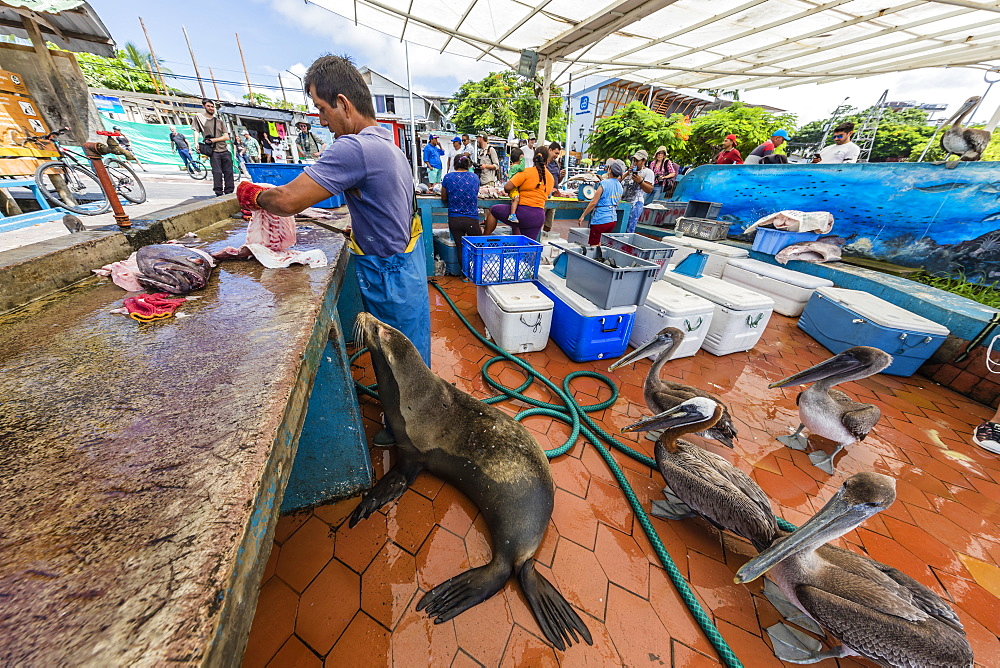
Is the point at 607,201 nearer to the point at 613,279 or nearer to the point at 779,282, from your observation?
the point at 613,279

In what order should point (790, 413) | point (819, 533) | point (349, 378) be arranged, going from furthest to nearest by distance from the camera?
point (790, 413)
point (349, 378)
point (819, 533)

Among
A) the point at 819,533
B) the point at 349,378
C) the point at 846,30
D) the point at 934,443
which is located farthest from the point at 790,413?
the point at 846,30

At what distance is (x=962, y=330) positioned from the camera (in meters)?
3.97

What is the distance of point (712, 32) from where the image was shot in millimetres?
7121

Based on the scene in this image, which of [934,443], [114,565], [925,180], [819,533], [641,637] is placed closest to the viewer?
[114,565]

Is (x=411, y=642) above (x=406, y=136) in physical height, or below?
below

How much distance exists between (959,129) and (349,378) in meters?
8.96

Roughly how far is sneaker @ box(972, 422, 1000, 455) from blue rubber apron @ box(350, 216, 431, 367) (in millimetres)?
5377

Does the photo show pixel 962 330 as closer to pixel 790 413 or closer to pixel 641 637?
pixel 790 413

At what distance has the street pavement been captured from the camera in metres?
5.00

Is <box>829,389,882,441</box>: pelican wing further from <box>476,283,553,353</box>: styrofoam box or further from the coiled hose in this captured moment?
<box>476,283,553,353</box>: styrofoam box

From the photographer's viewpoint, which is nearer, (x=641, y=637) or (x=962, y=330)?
(x=641, y=637)

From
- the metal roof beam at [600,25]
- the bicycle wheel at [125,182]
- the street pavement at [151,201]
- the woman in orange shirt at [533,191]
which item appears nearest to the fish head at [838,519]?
the woman in orange shirt at [533,191]

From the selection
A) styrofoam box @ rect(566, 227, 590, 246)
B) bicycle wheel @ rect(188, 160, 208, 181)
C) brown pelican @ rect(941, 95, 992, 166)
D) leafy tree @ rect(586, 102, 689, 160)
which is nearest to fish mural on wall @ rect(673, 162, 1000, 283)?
brown pelican @ rect(941, 95, 992, 166)
